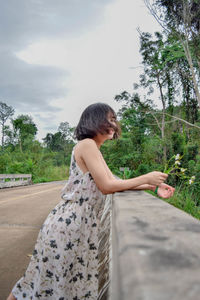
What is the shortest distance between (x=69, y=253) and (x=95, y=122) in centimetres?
96

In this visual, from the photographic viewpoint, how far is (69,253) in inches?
58.0

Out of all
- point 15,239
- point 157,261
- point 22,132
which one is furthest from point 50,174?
point 22,132

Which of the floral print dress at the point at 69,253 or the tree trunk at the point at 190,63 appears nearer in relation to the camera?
the floral print dress at the point at 69,253

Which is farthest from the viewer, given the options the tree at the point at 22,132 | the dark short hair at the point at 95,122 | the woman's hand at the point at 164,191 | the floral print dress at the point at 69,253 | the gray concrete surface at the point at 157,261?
the tree at the point at 22,132

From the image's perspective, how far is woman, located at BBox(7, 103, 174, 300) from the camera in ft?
4.81

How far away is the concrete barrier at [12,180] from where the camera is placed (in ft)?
41.4

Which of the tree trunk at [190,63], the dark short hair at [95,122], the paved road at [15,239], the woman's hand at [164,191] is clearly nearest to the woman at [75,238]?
the dark short hair at [95,122]

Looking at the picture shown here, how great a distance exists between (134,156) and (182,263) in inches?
732

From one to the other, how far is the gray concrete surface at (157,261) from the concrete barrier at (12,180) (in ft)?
42.5

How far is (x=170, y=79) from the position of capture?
2416 centimetres

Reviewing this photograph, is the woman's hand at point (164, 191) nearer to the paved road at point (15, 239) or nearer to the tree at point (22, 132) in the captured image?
the paved road at point (15, 239)

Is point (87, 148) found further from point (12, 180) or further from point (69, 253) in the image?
point (12, 180)

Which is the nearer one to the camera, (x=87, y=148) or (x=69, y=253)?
(x=69, y=253)

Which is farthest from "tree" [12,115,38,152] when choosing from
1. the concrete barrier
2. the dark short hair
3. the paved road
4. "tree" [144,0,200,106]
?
the dark short hair
